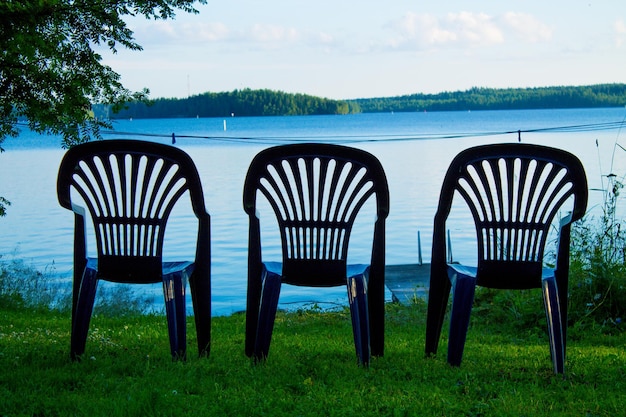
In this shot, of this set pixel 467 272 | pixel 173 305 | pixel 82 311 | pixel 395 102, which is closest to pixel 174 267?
pixel 173 305

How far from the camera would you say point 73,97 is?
200 inches

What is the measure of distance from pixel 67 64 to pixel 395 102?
119737 mm

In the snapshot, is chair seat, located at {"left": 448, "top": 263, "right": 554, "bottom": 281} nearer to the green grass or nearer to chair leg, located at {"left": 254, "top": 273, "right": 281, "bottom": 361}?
the green grass

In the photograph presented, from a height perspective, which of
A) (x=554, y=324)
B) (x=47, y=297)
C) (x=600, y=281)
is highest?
(x=554, y=324)

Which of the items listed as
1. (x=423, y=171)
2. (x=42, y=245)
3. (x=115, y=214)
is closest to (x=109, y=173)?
(x=115, y=214)

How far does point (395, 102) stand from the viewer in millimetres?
123000

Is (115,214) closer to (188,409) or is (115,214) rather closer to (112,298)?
(188,409)

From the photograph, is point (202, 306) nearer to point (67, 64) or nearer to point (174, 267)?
point (174, 267)

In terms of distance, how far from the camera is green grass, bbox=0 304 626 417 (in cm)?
337

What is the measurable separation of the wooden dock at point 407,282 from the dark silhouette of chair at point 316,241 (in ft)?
13.6

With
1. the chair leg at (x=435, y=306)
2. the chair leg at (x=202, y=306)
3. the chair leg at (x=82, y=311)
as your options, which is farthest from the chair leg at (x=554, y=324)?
the chair leg at (x=82, y=311)

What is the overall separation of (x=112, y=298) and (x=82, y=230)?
5.55m

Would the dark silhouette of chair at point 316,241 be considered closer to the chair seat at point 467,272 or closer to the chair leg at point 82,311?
the chair seat at point 467,272

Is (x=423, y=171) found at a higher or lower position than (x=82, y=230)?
lower
